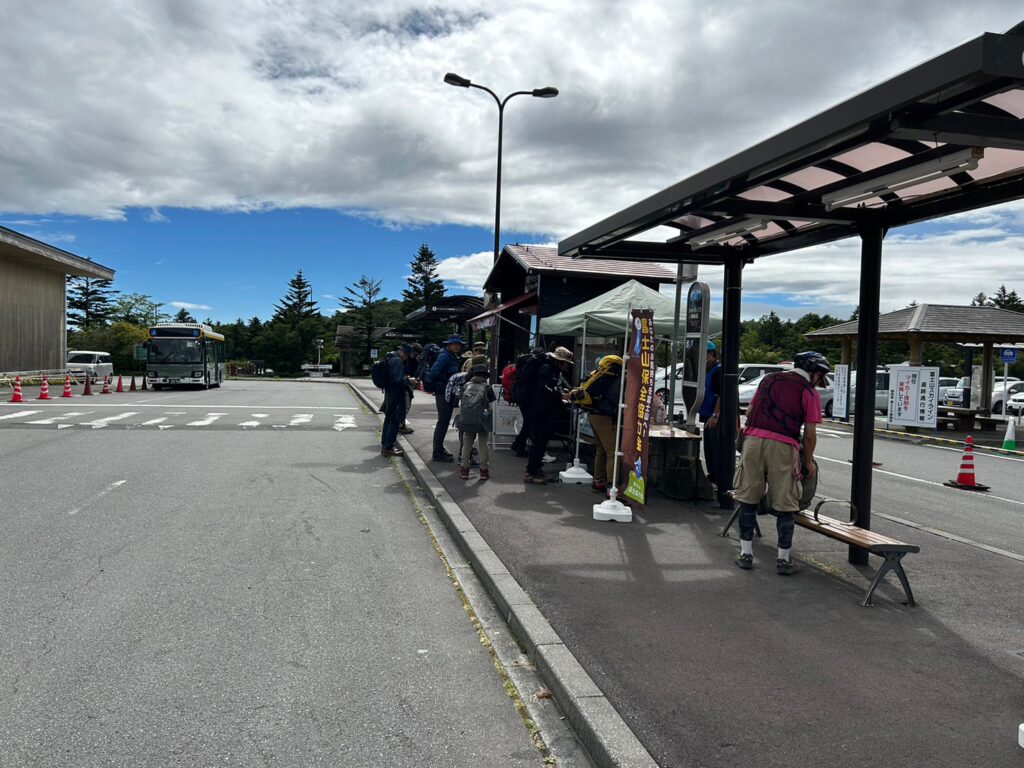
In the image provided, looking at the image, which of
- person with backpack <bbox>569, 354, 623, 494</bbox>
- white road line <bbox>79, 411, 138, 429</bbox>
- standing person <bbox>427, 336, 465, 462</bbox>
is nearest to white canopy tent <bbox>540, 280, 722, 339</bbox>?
standing person <bbox>427, 336, 465, 462</bbox>

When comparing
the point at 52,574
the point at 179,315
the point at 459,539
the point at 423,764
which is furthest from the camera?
the point at 179,315

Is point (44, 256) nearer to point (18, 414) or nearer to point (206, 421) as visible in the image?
point (18, 414)

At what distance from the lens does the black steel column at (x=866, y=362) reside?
19.8ft

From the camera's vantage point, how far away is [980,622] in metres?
4.90

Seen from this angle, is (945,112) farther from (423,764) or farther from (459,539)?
(459,539)

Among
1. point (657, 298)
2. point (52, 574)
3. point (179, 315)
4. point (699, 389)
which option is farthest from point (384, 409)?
point (179, 315)

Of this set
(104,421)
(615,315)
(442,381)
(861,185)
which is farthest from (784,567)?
(104,421)

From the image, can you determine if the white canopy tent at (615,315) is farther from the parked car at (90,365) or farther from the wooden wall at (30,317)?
the parked car at (90,365)

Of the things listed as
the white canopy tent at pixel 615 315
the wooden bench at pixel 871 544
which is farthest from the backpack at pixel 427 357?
the wooden bench at pixel 871 544

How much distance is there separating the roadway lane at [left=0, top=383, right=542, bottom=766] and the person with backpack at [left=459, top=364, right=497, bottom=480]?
132cm

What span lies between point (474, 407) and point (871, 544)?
527 centimetres

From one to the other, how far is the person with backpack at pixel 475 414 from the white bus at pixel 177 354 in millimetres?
24507

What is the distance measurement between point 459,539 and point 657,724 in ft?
12.2

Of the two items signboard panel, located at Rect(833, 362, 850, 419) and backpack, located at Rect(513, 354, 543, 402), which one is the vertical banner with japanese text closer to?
backpack, located at Rect(513, 354, 543, 402)
